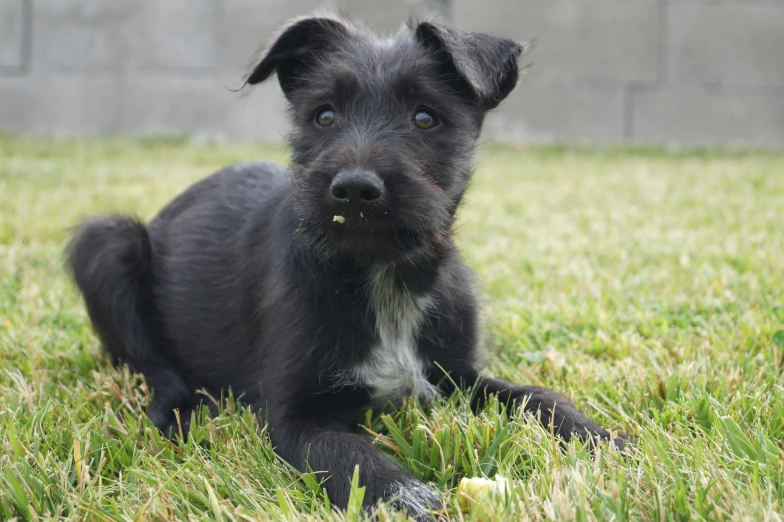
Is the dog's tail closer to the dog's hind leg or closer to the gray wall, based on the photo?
the dog's hind leg

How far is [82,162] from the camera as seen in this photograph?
30.9 ft

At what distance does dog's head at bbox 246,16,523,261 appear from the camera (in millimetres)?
2520

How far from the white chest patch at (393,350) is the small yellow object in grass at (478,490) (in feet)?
2.42

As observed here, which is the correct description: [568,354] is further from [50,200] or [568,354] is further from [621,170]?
[621,170]

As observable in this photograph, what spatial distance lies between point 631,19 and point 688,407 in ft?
34.0

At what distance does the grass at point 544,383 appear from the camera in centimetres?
205

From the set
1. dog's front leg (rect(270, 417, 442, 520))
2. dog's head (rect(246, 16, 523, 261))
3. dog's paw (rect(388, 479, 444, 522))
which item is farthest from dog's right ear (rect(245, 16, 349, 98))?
dog's paw (rect(388, 479, 444, 522))

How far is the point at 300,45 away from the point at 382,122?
2.35 feet

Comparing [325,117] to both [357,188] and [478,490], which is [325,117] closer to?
[357,188]

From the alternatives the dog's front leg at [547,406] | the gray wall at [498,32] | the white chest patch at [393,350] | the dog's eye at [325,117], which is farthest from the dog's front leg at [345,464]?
the gray wall at [498,32]

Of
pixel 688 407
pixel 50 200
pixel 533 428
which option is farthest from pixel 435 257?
pixel 50 200

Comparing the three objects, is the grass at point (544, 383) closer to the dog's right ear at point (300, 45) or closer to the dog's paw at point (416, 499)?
the dog's paw at point (416, 499)

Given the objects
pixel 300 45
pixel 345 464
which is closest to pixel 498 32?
pixel 300 45

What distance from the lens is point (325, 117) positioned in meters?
2.93
